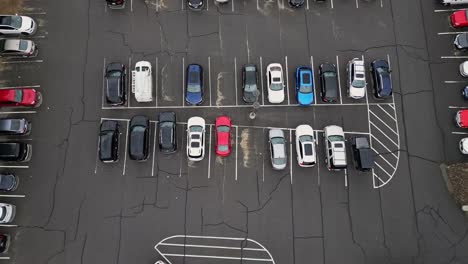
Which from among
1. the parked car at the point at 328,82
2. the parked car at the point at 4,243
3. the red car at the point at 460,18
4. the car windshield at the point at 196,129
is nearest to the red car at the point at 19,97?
the parked car at the point at 4,243

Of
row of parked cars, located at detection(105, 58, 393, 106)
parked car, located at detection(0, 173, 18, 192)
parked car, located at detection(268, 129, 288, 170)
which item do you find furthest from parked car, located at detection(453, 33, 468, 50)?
parked car, located at detection(0, 173, 18, 192)

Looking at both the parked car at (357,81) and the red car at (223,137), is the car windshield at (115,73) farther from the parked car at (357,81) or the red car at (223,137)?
the parked car at (357,81)

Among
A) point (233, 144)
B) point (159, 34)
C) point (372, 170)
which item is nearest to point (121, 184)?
point (233, 144)

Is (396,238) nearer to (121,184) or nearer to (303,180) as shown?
(303,180)

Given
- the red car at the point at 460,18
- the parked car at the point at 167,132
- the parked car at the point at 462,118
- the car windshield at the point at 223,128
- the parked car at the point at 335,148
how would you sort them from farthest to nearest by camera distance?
the red car at the point at 460,18
the parked car at the point at 462,118
the car windshield at the point at 223,128
the parked car at the point at 167,132
the parked car at the point at 335,148

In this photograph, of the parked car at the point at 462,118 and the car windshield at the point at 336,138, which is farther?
the parked car at the point at 462,118

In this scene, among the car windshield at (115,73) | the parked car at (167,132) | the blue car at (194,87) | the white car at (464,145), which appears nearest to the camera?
the parked car at (167,132)
